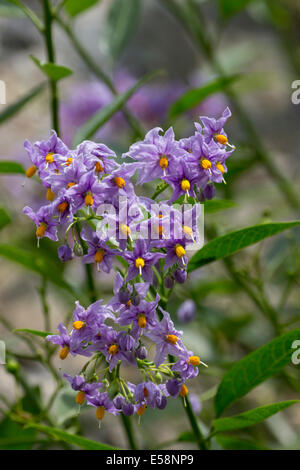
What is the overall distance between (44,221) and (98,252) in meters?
0.09

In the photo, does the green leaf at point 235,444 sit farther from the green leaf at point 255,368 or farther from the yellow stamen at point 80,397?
the yellow stamen at point 80,397

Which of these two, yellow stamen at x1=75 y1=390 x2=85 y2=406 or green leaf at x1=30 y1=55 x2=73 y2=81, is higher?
green leaf at x1=30 y1=55 x2=73 y2=81

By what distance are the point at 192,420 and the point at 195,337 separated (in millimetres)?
958

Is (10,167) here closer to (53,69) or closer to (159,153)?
(53,69)

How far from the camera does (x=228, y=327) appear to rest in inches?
81.9

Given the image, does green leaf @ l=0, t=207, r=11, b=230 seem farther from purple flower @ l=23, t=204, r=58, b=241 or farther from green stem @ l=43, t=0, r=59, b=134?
purple flower @ l=23, t=204, r=58, b=241

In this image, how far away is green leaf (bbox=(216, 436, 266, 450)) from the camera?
4.14 ft

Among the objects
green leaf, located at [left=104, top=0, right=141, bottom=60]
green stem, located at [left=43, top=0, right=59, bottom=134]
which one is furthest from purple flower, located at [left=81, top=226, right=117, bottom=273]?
green leaf, located at [left=104, top=0, right=141, bottom=60]

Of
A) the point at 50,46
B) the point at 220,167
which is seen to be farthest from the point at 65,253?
the point at 50,46

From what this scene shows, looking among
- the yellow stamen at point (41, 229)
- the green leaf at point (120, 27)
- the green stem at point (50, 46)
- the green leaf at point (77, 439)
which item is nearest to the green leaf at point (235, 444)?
the green leaf at point (77, 439)

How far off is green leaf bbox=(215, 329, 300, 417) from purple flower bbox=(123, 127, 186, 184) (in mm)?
354

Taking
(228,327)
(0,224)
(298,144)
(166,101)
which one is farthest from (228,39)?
(0,224)

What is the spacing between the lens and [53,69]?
1.26m
